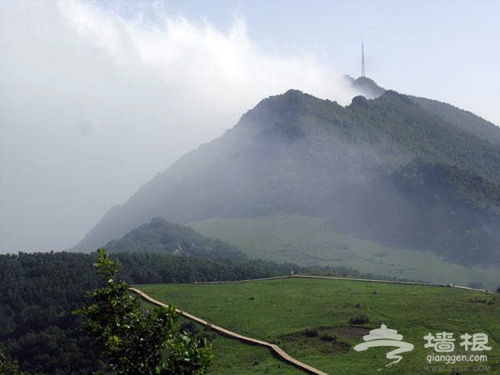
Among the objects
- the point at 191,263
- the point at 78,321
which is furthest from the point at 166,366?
the point at 191,263

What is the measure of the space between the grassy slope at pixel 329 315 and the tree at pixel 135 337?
36542mm

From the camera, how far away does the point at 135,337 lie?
26.2 meters

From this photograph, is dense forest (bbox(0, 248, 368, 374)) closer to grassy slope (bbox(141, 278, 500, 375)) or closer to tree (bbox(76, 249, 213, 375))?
grassy slope (bbox(141, 278, 500, 375))

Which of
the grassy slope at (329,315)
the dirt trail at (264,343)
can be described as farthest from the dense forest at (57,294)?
the grassy slope at (329,315)

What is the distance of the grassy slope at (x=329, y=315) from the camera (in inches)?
2549

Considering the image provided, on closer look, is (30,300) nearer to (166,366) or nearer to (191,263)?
(191,263)

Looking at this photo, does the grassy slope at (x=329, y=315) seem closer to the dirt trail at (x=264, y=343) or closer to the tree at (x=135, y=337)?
the dirt trail at (x=264, y=343)

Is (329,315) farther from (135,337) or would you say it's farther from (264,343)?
(135,337)

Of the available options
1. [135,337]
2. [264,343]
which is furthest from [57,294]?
[135,337]

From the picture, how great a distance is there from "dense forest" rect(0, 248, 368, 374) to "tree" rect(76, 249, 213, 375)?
148 feet

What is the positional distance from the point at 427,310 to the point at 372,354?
60.1 ft

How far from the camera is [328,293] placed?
98938mm

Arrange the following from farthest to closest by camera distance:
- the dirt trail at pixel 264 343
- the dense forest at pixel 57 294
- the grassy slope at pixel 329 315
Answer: the dense forest at pixel 57 294
the grassy slope at pixel 329 315
the dirt trail at pixel 264 343

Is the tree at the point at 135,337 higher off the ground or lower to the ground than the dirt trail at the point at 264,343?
higher
